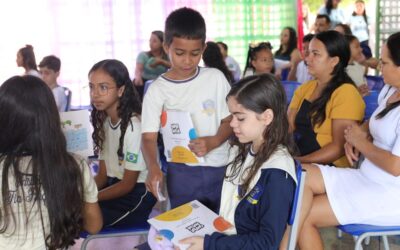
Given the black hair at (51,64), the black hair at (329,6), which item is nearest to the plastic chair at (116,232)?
the black hair at (51,64)

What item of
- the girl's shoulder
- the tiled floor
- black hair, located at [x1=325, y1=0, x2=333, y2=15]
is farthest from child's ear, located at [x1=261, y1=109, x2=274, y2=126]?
black hair, located at [x1=325, y1=0, x2=333, y2=15]

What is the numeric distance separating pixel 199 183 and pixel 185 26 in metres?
0.64

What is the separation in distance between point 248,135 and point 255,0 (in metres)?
5.55

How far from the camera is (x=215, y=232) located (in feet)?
4.69

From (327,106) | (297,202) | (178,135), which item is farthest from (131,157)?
(327,106)

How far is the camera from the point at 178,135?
73.5 inches

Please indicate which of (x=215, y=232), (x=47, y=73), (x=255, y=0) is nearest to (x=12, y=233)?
(x=215, y=232)

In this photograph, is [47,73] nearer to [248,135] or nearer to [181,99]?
[181,99]

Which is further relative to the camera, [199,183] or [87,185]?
[199,183]

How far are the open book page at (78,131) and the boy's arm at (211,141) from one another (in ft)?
1.50

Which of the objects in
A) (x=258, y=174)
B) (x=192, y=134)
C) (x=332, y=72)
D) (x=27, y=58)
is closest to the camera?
(x=258, y=174)

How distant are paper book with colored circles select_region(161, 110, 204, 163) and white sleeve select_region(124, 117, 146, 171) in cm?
14

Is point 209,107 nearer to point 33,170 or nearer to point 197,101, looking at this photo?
point 197,101

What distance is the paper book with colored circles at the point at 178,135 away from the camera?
1822 mm
